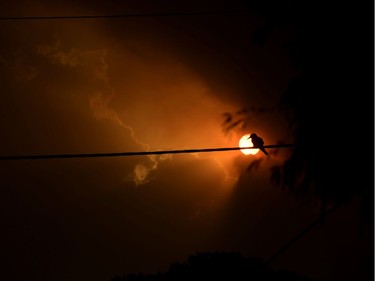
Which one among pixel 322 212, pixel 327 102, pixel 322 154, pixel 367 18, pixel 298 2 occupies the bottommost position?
pixel 322 212

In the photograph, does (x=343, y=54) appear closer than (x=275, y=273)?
Yes

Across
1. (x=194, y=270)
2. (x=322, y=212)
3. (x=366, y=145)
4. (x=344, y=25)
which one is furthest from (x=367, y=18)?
(x=194, y=270)

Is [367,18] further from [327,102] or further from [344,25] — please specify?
[327,102]

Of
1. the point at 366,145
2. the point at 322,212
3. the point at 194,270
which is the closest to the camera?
the point at 366,145

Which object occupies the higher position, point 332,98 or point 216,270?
point 216,270

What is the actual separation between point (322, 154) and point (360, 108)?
479 millimetres

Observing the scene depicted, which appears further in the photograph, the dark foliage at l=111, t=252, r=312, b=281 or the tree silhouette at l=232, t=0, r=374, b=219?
the dark foliage at l=111, t=252, r=312, b=281

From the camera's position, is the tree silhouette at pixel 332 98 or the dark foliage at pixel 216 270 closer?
the tree silhouette at pixel 332 98

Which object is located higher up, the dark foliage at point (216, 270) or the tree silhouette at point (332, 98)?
the dark foliage at point (216, 270)

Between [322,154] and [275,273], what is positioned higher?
[275,273]

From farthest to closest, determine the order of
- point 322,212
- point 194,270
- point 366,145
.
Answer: point 194,270
point 322,212
point 366,145

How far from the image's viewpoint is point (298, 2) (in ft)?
10.7

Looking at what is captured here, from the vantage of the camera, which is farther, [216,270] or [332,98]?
[216,270]

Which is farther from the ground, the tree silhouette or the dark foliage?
the dark foliage
